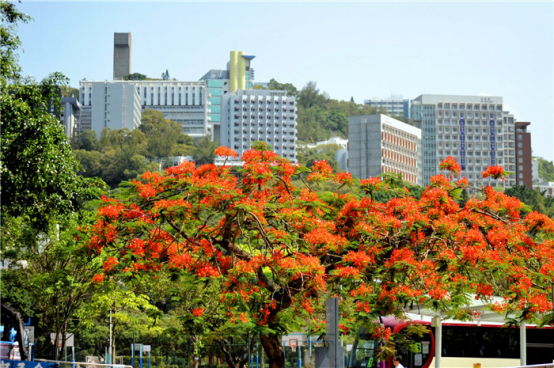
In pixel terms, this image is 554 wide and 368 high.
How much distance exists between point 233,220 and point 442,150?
17692 cm

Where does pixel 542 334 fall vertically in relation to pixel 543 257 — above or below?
below

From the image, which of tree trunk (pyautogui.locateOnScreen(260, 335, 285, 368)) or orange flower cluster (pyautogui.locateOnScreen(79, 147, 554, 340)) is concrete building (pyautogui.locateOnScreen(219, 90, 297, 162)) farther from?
orange flower cluster (pyautogui.locateOnScreen(79, 147, 554, 340))

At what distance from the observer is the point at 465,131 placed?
190 m

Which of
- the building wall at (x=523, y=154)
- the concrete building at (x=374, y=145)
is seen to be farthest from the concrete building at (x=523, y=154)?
the concrete building at (x=374, y=145)

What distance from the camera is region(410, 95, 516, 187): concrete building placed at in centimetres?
18800

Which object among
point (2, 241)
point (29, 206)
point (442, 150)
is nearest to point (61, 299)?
point (2, 241)

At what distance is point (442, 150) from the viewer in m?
189

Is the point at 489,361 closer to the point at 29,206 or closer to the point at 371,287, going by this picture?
the point at 371,287

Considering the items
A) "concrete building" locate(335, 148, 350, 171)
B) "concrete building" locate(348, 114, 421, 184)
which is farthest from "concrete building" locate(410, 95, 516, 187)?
"concrete building" locate(348, 114, 421, 184)

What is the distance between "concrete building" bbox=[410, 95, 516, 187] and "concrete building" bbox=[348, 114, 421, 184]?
72.9ft

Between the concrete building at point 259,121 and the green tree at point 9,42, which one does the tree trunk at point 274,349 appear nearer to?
the green tree at point 9,42

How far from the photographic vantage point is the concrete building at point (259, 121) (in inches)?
7416

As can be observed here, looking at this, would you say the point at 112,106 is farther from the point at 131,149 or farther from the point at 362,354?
the point at 362,354

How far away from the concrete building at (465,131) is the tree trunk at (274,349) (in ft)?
Result: 567
